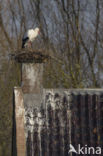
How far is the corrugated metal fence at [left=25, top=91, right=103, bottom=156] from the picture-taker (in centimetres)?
737

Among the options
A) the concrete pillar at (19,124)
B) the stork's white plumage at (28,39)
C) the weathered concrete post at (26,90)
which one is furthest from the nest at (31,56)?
the stork's white plumage at (28,39)

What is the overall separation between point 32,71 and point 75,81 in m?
7.71

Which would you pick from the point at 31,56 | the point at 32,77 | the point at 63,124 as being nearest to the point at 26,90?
the point at 32,77

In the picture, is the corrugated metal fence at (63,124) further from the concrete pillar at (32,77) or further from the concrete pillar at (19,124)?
the concrete pillar at (32,77)

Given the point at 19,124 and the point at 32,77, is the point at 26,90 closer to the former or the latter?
the point at 32,77

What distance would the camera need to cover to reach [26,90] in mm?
7773

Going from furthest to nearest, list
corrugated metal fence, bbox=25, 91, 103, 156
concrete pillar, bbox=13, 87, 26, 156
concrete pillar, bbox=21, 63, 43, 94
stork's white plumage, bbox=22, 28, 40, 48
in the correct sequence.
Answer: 1. stork's white plumage, bbox=22, 28, 40, 48
2. concrete pillar, bbox=21, 63, 43, 94
3. corrugated metal fence, bbox=25, 91, 103, 156
4. concrete pillar, bbox=13, 87, 26, 156

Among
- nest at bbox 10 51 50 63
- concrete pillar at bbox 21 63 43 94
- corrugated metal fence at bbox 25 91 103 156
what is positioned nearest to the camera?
corrugated metal fence at bbox 25 91 103 156

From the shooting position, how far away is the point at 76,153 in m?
7.30

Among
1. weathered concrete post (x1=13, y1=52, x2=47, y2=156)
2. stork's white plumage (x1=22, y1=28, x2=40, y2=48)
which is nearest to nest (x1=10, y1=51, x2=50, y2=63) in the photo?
weathered concrete post (x1=13, y1=52, x2=47, y2=156)

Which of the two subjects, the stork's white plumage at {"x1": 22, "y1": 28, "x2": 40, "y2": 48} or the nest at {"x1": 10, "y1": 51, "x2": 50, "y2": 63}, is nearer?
the nest at {"x1": 10, "y1": 51, "x2": 50, "y2": 63}

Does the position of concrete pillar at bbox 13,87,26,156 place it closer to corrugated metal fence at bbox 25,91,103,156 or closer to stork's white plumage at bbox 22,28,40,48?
corrugated metal fence at bbox 25,91,103,156

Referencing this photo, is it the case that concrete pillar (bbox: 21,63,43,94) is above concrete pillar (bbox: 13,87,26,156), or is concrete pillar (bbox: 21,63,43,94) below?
A: above

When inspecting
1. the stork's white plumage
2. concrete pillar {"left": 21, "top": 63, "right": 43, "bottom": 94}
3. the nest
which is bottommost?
concrete pillar {"left": 21, "top": 63, "right": 43, "bottom": 94}
